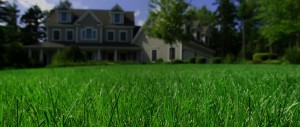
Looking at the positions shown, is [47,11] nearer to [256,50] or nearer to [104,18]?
[104,18]

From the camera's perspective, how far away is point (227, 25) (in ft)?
212

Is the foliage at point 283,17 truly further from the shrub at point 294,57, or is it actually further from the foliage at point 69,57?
the foliage at point 69,57

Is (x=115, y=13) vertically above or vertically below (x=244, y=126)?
above

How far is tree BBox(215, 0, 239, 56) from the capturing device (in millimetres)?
62094

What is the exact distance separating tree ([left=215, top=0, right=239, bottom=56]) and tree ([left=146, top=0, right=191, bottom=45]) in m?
27.0

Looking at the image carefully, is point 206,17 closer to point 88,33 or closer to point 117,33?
point 117,33

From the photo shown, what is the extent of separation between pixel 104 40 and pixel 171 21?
474 inches

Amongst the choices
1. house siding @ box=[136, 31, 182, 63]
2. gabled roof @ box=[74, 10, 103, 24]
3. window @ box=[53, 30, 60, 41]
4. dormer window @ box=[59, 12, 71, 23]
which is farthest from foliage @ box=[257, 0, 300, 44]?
window @ box=[53, 30, 60, 41]

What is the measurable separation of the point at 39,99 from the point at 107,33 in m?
42.7

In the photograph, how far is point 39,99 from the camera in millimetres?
1753

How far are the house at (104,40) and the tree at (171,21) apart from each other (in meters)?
3.57

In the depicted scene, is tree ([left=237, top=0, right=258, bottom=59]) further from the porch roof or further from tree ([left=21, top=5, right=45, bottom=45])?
tree ([left=21, top=5, right=45, bottom=45])

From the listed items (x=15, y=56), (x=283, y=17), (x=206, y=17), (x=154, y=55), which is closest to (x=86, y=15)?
(x=154, y=55)

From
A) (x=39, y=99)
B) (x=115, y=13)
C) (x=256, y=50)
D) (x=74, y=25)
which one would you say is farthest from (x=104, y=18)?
(x=39, y=99)
